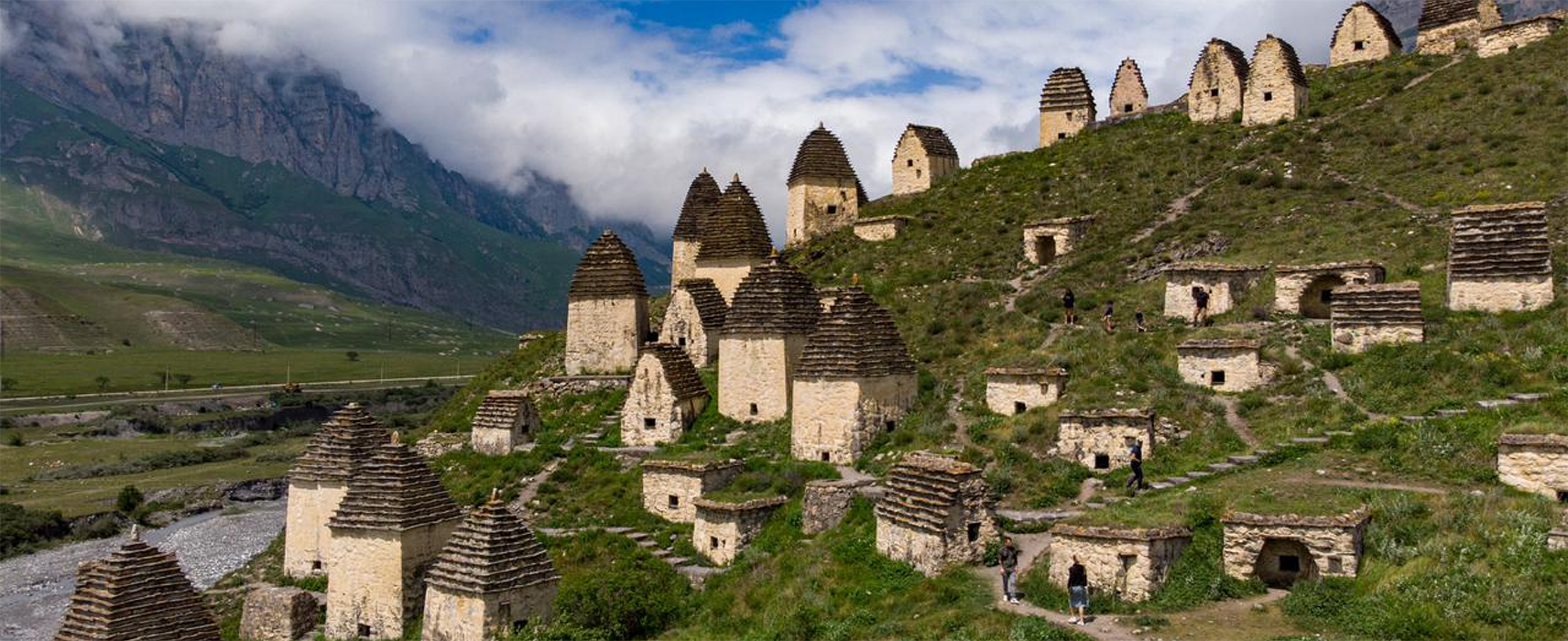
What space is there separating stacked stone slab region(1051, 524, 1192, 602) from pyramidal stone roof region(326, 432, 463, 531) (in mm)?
12958

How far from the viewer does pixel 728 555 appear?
25.8 metres

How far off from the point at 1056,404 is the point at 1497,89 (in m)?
28.9

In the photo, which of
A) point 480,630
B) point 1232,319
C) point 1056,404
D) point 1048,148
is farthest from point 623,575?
point 1048,148

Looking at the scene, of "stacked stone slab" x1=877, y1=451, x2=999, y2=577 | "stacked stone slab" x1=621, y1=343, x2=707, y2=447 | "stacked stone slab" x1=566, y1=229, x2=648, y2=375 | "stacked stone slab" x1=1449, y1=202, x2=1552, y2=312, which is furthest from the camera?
"stacked stone slab" x1=566, y1=229, x2=648, y2=375

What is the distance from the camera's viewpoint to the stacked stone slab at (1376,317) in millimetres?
26734

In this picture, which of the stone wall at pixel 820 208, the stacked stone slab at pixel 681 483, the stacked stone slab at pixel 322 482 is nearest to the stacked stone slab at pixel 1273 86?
the stone wall at pixel 820 208

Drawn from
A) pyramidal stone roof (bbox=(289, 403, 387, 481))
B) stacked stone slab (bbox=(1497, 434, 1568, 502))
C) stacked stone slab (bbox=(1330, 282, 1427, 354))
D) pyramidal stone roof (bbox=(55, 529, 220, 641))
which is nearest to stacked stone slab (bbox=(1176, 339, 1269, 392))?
stacked stone slab (bbox=(1330, 282, 1427, 354))

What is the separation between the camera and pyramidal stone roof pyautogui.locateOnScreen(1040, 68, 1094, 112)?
5609 cm

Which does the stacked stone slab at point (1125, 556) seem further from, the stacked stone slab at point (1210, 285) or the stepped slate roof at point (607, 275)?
the stepped slate roof at point (607, 275)

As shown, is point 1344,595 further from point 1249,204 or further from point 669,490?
point 1249,204

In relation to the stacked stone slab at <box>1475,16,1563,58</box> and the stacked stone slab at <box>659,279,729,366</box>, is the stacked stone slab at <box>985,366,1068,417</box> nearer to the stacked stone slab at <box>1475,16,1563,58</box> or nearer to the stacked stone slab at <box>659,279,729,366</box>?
the stacked stone slab at <box>659,279,729,366</box>

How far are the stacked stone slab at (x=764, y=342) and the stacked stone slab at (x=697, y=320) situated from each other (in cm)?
449

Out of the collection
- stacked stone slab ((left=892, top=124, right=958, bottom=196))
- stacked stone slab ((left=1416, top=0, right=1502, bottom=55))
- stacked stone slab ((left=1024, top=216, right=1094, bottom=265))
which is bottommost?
stacked stone slab ((left=1024, top=216, right=1094, bottom=265))

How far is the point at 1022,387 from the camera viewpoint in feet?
94.7
